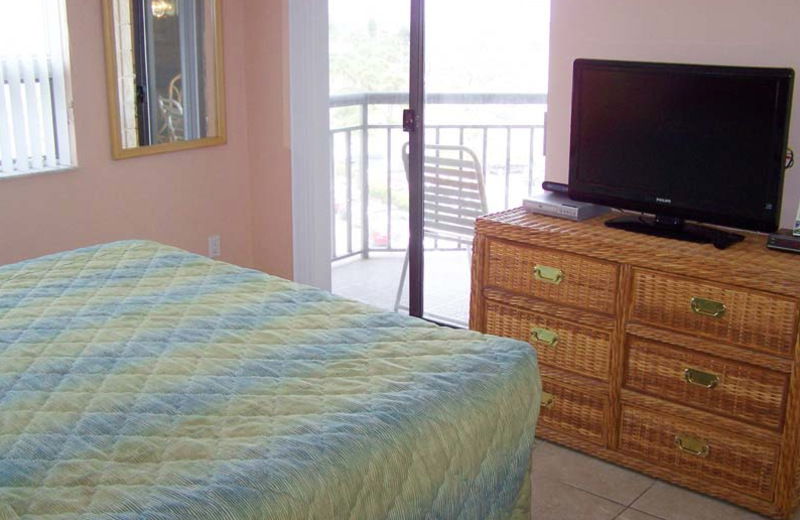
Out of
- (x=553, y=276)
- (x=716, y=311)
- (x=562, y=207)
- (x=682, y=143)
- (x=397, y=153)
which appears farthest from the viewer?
(x=397, y=153)

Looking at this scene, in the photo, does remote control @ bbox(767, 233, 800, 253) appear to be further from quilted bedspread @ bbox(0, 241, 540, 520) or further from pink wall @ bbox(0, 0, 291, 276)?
pink wall @ bbox(0, 0, 291, 276)

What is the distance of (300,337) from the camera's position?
2.53 metres

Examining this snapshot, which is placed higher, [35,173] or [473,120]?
[473,120]

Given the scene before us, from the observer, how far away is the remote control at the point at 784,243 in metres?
3.04

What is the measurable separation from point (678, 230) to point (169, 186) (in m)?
2.40

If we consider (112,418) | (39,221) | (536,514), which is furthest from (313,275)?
(112,418)

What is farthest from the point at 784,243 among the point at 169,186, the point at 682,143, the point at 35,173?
the point at 35,173

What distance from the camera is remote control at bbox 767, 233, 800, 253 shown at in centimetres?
304

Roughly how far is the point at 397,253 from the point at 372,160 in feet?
1.56

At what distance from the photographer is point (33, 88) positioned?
3939 mm

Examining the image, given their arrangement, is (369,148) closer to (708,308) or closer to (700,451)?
(708,308)

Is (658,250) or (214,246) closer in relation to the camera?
(658,250)

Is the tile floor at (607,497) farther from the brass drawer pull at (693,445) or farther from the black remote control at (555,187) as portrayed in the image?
the black remote control at (555,187)

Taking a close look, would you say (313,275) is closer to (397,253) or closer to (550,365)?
(397,253)
